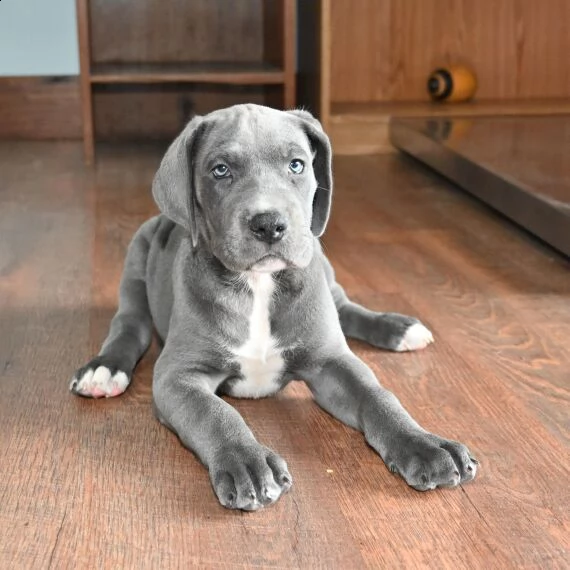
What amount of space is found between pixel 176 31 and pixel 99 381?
359 cm

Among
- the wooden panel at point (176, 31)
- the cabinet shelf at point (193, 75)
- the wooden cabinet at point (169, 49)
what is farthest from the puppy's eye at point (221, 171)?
the wooden panel at point (176, 31)

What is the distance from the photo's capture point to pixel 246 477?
1.77 meters

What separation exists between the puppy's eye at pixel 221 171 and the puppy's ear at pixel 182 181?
0.21ft

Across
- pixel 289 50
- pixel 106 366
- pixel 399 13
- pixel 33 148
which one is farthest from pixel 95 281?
pixel 399 13

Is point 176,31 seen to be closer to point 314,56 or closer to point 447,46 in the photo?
point 314,56

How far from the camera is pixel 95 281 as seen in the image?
3.14 m

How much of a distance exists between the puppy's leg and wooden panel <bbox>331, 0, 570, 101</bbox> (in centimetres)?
311

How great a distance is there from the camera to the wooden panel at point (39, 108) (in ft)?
17.6

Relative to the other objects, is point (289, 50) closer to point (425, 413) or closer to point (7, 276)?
point (7, 276)

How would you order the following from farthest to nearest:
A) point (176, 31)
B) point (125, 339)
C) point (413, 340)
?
point (176, 31), point (413, 340), point (125, 339)

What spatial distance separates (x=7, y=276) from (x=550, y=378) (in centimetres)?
163

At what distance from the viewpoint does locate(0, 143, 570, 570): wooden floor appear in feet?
5.52

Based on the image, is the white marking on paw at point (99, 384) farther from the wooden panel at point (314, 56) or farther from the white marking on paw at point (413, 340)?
the wooden panel at point (314, 56)

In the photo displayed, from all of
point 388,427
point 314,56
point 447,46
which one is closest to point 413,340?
point 388,427
